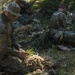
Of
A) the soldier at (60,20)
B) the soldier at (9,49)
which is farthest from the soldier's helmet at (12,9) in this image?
the soldier at (60,20)

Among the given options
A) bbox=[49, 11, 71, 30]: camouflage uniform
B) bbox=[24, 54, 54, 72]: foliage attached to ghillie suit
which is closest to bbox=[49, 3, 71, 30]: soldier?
bbox=[49, 11, 71, 30]: camouflage uniform

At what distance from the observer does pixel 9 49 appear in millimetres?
7020

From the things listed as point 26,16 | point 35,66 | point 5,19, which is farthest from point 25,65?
point 26,16

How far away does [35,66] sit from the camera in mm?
7469

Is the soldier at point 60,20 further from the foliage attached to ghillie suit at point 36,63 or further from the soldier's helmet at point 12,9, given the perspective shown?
the soldier's helmet at point 12,9

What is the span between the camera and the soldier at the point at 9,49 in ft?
22.3

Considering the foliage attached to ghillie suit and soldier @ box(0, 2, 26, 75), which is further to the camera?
the foliage attached to ghillie suit

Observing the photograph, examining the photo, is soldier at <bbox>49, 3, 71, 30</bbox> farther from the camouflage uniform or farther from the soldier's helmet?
the soldier's helmet

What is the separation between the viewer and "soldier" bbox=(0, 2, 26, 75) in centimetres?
680

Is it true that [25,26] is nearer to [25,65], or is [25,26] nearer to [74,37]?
[74,37]

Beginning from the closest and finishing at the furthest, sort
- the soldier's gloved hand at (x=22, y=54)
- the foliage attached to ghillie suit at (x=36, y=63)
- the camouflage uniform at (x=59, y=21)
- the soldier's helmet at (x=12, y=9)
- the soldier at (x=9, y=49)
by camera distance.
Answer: the soldier's helmet at (x=12, y=9) → the soldier at (x=9, y=49) → the soldier's gloved hand at (x=22, y=54) → the foliage attached to ghillie suit at (x=36, y=63) → the camouflage uniform at (x=59, y=21)

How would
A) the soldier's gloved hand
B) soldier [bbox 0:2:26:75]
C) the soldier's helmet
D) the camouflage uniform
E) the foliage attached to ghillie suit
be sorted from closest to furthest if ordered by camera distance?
the soldier's helmet, soldier [bbox 0:2:26:75], the soldier's gloved hand, the foliage attached to ghillie suit, the camouflage uniform

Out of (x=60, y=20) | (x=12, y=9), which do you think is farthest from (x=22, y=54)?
(x=60, y=20)

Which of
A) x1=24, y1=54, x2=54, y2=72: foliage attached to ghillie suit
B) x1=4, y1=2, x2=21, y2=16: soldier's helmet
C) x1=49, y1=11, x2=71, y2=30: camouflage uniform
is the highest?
x1=4, y1=2, x2=21, y2=16: soldier's helmet
